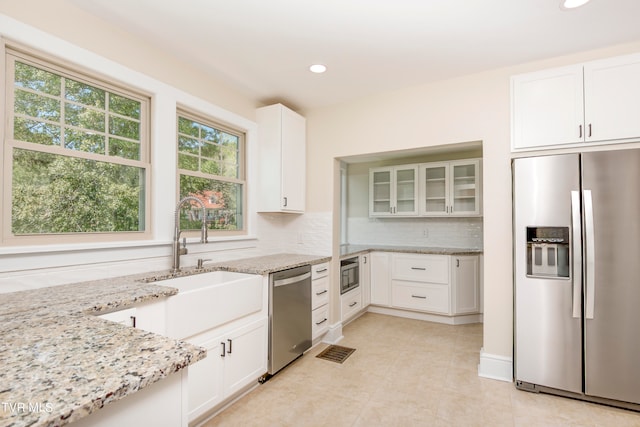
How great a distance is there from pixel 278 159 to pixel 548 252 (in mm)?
2379

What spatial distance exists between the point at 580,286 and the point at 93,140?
336 cm

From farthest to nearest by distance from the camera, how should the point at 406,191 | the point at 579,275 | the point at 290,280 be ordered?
the point at 406,191, the point at 290,280, the point at 579,275

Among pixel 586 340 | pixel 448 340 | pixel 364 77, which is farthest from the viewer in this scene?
pixel 448 340

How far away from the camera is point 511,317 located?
8.40 feet

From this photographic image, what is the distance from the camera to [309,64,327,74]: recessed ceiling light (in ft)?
8.47

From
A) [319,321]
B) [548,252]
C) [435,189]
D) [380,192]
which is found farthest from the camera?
[380,192]

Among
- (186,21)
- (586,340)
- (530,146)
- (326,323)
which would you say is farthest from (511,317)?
(186,21)

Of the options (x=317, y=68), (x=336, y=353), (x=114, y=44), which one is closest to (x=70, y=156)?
(x=114, y=44)

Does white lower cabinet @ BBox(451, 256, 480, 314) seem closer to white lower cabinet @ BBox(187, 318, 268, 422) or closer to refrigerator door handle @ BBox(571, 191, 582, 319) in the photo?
refrigerator door handle @ BBox(571, 191, 582, 319)

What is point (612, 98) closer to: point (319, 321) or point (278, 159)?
point (278, 159)

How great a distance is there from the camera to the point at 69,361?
0.79 meters

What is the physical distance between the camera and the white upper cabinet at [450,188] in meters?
4.12

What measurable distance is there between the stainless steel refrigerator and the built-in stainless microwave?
68.3 inches

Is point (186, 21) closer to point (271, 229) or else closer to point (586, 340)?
point (271, 229)
